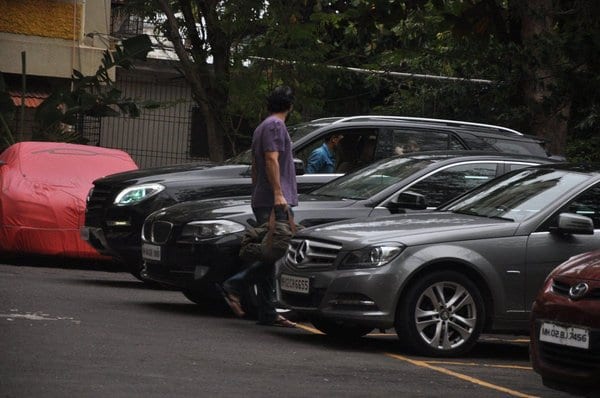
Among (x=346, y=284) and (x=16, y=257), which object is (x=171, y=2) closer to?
(x=16, y=257)

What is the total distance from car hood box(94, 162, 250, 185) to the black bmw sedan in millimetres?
1605

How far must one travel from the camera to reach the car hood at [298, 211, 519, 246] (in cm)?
1034

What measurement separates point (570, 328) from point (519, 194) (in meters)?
3.25

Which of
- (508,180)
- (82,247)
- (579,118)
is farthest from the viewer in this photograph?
(579,118)

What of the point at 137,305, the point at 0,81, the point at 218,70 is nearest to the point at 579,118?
the point at 218,70

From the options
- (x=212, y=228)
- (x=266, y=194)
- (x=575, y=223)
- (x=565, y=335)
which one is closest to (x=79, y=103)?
(x=212, y=228)

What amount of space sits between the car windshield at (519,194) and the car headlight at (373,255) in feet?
3.25

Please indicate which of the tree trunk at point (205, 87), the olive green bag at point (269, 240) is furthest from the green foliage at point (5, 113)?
the olive green bag at point (269, 240)

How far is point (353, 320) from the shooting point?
10258 mm

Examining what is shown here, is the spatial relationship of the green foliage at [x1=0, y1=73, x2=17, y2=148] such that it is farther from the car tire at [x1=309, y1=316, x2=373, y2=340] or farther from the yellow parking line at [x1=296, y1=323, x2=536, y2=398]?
the yellow parking line at [x1=296, y1=323, x2=536, y2=398]

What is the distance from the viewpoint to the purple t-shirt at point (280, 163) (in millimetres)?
11680

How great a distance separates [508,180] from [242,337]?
8.26ft

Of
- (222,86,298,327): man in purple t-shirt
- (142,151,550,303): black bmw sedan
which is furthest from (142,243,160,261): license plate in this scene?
(222,86,298,327): man in purple t-shirt

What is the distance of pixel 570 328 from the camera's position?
7.78 metres
